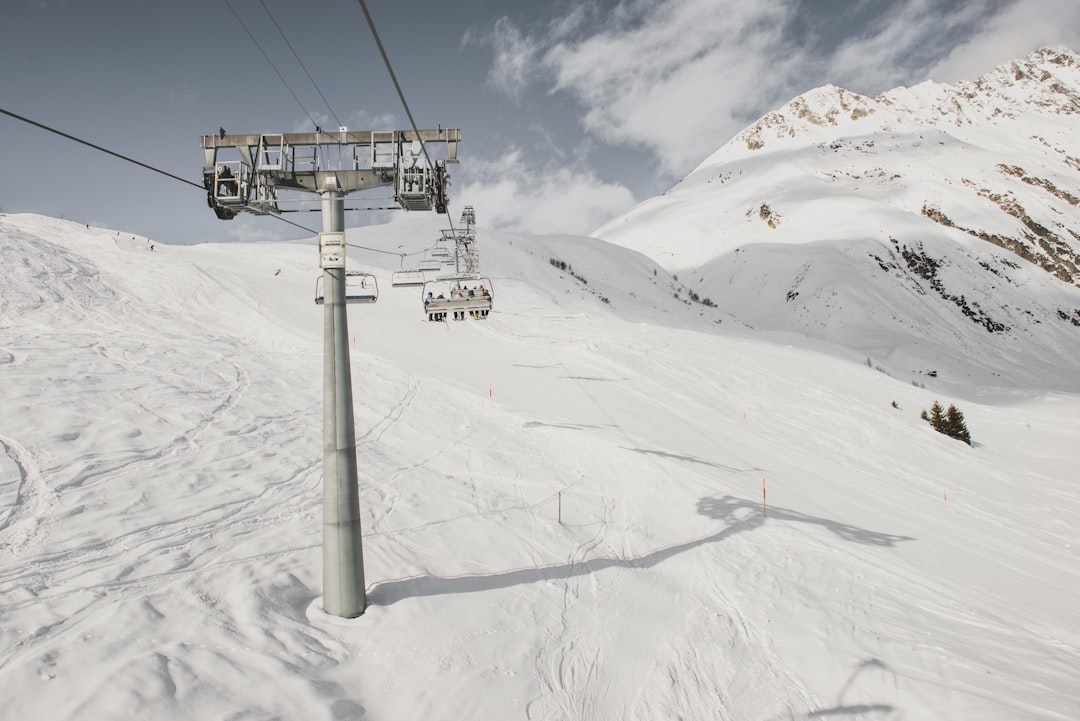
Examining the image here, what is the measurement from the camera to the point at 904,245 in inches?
3649

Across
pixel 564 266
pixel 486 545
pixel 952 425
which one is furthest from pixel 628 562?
pixel 564 266

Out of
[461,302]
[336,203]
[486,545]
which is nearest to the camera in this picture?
[336,203]

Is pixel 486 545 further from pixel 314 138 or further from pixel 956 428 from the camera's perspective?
pixel 956 428

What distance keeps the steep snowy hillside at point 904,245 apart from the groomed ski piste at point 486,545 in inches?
1717

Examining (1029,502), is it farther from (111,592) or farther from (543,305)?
(543,305)

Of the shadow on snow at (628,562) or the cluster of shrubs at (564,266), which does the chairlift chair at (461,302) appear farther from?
the cluster of shrubs at (564,266)

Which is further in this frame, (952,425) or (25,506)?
(952,425)

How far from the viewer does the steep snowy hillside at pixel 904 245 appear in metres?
73.8

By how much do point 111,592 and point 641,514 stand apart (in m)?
9.57

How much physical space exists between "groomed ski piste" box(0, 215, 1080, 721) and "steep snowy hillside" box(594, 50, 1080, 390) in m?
43.6

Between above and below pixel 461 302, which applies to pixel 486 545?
below

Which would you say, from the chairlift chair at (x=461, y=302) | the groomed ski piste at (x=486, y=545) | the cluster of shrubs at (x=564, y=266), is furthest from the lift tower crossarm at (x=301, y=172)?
the cluster of shrubs at (x=564, y=266)

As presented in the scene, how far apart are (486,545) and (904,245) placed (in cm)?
10677

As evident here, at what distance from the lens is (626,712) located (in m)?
6.58
